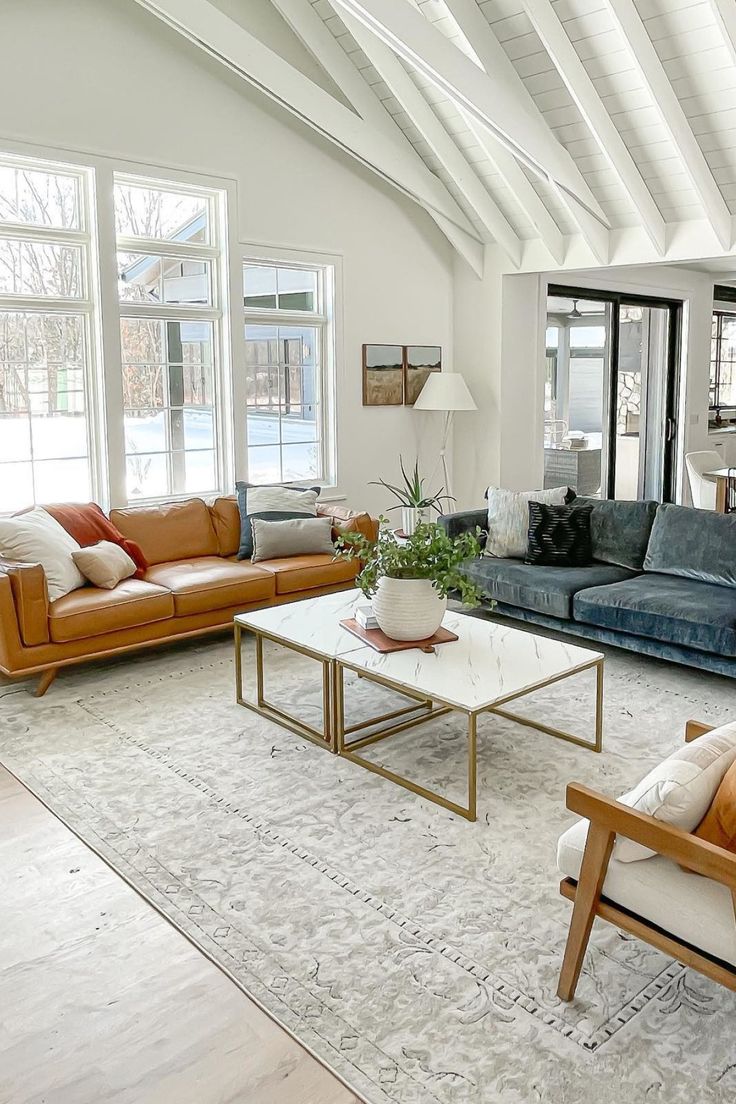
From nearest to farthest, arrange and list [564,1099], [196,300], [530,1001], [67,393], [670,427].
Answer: [564,1099], [530,1001], [67,393], [196,300], [670,427]

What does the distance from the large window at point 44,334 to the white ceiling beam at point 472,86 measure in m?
1.96

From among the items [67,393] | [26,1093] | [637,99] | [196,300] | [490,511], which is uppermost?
[637,99]

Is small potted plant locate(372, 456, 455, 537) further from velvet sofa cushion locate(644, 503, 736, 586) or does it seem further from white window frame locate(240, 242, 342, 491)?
velvet sofa cushion locate(644, 503, 736, 586)

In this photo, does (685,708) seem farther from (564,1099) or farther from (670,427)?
(670,427)

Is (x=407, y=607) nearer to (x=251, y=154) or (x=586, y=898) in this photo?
(x=586, y=898)

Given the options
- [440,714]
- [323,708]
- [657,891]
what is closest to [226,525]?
[323,708]

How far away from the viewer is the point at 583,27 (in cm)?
478

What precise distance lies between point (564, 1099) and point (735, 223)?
5264mm

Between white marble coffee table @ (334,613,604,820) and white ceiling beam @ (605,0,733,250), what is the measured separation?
9.58ft

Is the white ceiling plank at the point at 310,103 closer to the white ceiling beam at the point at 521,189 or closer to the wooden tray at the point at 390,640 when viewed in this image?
the white ceiling beam at the point at 521,189

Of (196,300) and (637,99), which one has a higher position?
(637,99)

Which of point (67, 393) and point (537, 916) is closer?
point (537, 916)

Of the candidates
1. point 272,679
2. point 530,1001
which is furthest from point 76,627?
point 530,1001

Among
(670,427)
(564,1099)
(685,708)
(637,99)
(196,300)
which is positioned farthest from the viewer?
(670,427)
